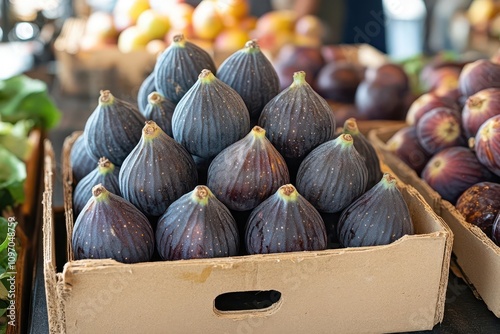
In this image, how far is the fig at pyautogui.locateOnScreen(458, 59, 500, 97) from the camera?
141cm

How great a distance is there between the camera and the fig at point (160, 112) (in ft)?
3.63

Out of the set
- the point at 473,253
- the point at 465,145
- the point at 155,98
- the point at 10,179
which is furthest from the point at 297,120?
the point at 10,179

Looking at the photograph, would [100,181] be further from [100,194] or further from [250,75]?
[250,75]

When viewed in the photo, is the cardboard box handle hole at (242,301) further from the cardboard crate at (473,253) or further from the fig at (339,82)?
the fig at (339,82)

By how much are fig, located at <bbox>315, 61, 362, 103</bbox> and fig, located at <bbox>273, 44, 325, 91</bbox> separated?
59 mm

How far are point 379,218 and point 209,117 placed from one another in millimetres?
330

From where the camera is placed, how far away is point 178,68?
1130mm

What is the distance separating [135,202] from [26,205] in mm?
597

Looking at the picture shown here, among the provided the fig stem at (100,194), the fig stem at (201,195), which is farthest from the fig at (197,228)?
the fig stem at (100,194)

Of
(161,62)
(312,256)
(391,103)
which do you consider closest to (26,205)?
(161,62)

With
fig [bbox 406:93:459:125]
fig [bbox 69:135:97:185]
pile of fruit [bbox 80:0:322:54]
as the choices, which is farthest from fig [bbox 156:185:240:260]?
pile of fruit [bbox 80:0:322:54]

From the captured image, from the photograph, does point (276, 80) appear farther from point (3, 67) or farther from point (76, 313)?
point (3, 67)

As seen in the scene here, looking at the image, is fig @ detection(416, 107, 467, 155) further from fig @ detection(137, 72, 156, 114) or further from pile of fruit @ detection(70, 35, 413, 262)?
fig @ detection(137, 72, 156, 114)

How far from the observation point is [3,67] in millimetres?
3320
